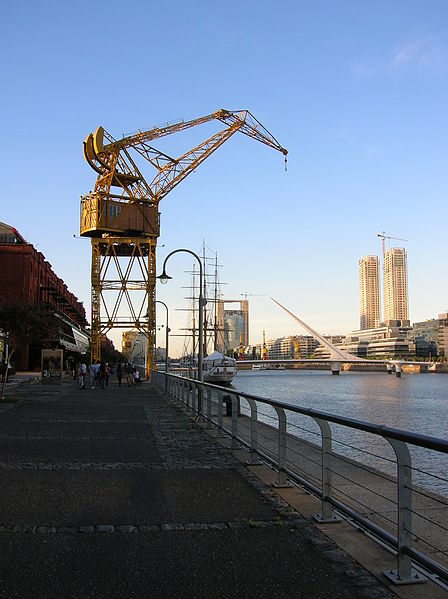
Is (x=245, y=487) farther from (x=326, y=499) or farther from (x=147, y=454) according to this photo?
(x=147, y=454)

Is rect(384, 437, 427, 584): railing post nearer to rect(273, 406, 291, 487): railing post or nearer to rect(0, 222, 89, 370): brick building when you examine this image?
rect(273, 406, 291, 487): railing post

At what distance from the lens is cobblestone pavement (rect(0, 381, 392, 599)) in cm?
446

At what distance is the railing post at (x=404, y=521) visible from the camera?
14.9ft

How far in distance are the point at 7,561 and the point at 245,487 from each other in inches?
145

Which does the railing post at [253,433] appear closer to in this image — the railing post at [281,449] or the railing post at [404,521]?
the railing post at [281,449]

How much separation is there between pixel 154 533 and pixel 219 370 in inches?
3205

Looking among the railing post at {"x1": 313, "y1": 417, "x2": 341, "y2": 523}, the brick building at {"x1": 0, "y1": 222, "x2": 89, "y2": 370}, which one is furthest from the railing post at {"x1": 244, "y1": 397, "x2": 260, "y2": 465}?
the brick building at {"x1": 0, "y1": 222, "x2": 89, "y2": 370}

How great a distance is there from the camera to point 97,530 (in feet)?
19.2

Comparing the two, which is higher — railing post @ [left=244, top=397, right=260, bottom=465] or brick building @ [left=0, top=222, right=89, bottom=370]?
brick building @ [left=0, top=222, right=89, bottom=370]

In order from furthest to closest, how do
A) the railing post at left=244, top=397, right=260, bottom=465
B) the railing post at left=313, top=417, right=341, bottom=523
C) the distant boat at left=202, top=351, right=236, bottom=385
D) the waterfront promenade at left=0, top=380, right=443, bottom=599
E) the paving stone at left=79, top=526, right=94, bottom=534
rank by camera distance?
the distant boat at left=202, top=351, right=236, bottom=385 < the railing post at left=244, top=397, right=260, bottom=465 < the railing post at left=313, top=417, right=341, bottom=523 < the paving stone at left=79, top=526, right=94, bottom=534 < the waterfront promenade at left=0, top=380, right=443, bottom=599

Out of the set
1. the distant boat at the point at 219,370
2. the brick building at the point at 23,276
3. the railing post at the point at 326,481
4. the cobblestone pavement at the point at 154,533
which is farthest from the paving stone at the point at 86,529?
the distant boat at the point at 219,370

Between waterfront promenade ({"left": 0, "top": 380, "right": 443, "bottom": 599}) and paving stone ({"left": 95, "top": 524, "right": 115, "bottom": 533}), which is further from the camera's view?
paving stone ({"left": 95, "top": 524, "right": 115, "bottom": 533})

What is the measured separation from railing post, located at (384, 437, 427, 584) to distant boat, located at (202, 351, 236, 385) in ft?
261

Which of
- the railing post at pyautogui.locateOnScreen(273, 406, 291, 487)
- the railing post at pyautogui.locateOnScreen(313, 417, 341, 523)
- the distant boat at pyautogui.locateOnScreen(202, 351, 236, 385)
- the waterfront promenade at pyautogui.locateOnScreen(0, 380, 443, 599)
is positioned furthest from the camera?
the distant boat at pyautogui.locateOnScreen(202, 351, 236, 385)
